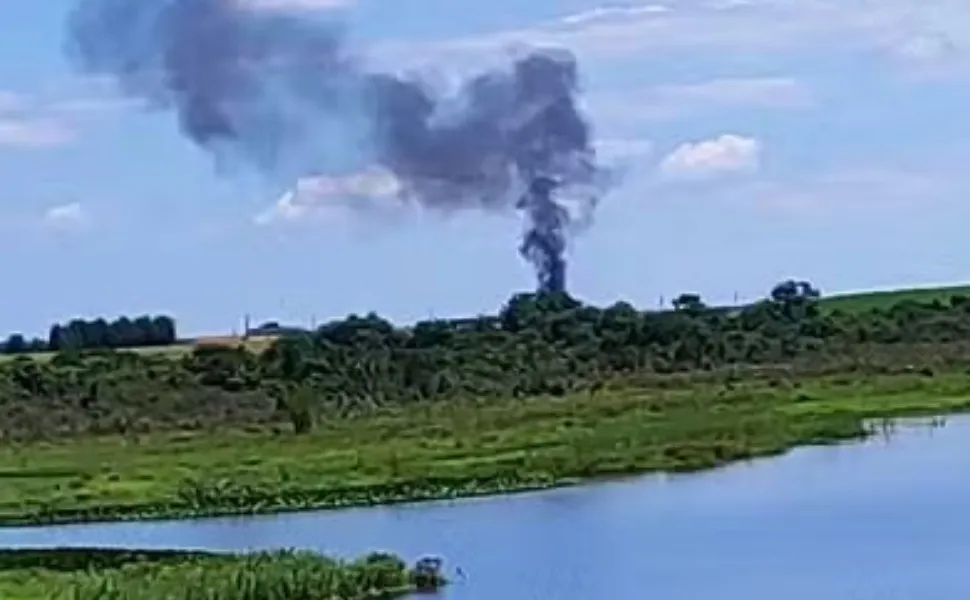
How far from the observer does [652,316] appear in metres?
115

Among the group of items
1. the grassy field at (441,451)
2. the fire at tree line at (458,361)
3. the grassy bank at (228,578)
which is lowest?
the grassy bank at (228,578)

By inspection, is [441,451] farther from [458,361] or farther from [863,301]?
[863,301]

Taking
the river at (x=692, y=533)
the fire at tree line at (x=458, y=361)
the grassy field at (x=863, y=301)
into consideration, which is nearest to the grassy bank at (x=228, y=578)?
the river at (x=692, y=533)

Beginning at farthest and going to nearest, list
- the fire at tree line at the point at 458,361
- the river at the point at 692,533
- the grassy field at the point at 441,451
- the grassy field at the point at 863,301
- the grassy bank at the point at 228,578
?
the grassy field at the point at 863,301 < the fire at tree line at the point at 458,361 < the grassy field at the point at 441,451 < the river at the point at 692,533 < the grassy bank at the point at 228,578

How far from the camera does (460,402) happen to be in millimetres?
90438

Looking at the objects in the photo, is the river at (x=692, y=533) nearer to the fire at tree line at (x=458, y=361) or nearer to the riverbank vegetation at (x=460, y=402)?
the riverbank vegetation at (x=460, y=402)

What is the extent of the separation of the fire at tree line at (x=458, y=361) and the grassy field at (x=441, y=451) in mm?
7052

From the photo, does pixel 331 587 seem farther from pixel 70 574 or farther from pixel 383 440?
pixel 383 440

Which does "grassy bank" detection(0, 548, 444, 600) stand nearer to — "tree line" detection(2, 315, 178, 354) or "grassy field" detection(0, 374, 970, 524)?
"grassy field" detection(0, 374, 970, 524)

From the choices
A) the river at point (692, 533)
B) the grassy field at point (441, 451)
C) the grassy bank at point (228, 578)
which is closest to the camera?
the grassy bank at point (228, 578)

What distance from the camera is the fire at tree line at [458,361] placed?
287ft

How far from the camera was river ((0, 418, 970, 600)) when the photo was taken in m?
38.9

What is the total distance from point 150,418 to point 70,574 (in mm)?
46812

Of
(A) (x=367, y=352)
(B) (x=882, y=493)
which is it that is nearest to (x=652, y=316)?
A: (A) (x=367, y=352)
